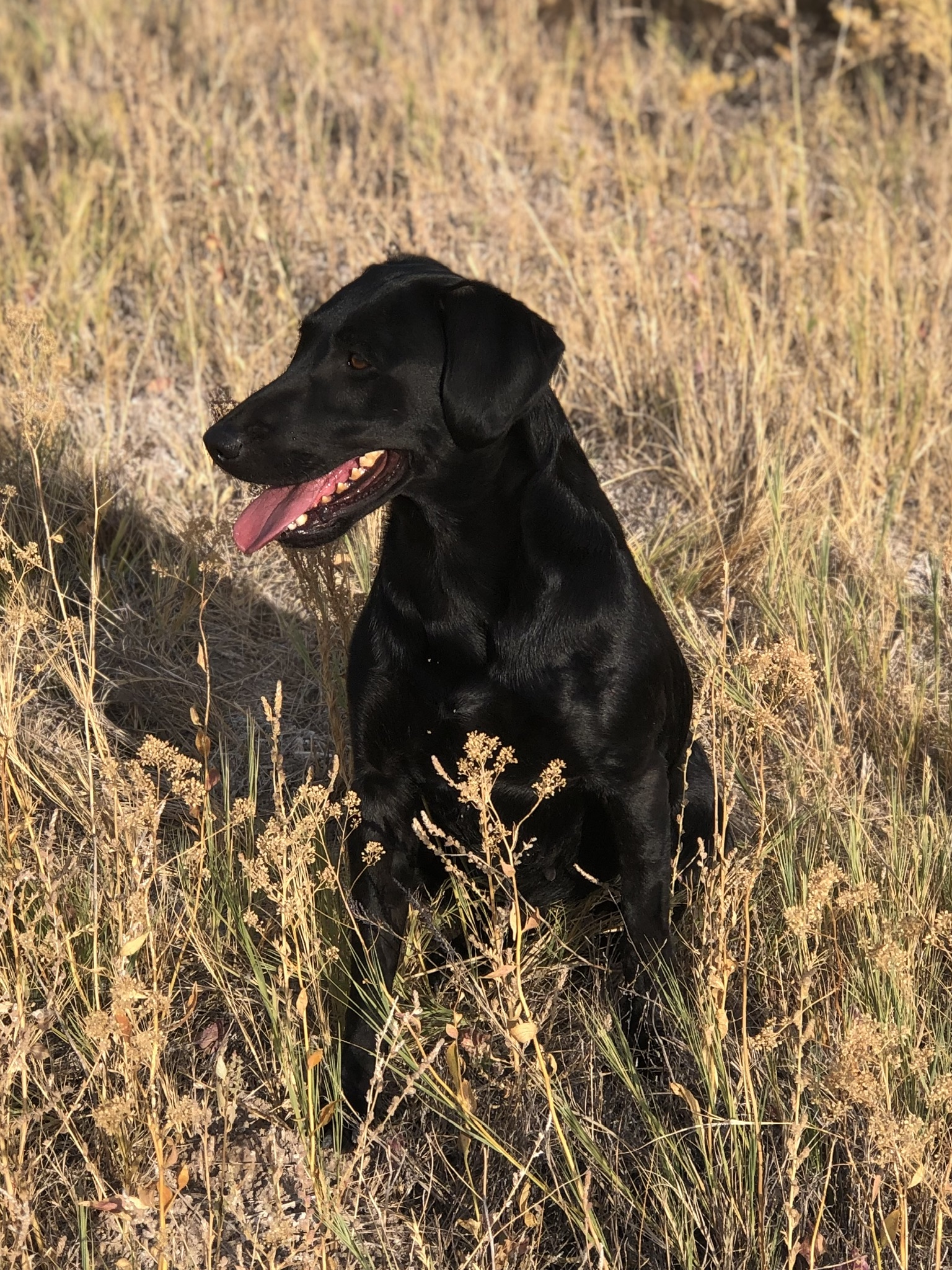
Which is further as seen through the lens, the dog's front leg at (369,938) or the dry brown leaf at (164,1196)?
the dog's front leg at (369,938)

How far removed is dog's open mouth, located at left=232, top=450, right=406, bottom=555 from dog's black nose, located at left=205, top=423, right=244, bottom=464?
0.10m

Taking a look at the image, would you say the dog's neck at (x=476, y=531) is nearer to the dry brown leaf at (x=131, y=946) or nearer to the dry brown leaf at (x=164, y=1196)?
the dry brown leaf at (x=131, y=946)

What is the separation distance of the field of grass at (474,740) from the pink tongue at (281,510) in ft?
0.43

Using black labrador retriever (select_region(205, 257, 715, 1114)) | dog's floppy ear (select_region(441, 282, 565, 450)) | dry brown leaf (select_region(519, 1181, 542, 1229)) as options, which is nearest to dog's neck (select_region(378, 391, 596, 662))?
black labrador retriever (select_region(205, 257, 715, 1114))

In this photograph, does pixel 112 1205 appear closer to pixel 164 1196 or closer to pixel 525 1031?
pixel 164 1196

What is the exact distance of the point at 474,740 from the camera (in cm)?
195

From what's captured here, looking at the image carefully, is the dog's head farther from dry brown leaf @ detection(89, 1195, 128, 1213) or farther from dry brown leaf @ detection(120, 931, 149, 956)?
dry brown leaf @ detection(89, 1195, 128, 1213)

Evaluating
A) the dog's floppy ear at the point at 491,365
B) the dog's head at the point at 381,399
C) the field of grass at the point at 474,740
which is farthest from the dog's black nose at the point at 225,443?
the dog's floppy ear at the point at 491,365

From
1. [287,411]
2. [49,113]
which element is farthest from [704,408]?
[49,113]

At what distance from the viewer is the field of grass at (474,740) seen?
218 cm

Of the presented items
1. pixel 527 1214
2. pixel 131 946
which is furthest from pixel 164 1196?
pixel 527 1214

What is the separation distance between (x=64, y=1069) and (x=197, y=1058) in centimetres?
24

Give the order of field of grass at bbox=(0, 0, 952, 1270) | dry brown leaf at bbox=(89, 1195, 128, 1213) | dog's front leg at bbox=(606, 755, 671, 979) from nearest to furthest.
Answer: dry brown leaf at bbox=(89, 1195, 128, 1213) → field of grass at bbox=(0, 0, 952, 1270) → dog's front leg at bbox=(606, 755, 671, 979)

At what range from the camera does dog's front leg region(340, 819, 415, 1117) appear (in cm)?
268
